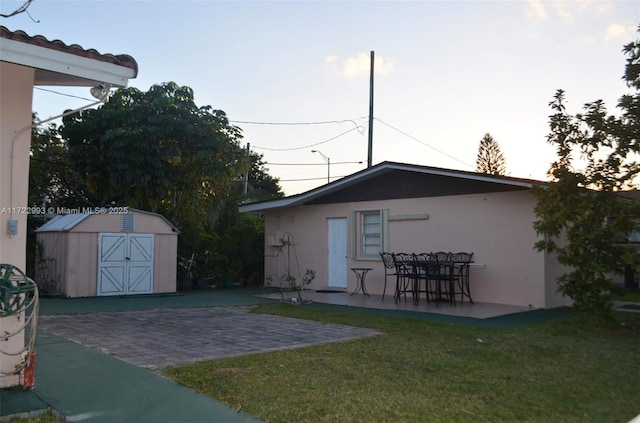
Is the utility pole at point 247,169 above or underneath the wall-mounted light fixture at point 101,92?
above

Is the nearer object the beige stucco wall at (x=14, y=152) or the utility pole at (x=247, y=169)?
the beige stucco wall at (x=14, y=152)

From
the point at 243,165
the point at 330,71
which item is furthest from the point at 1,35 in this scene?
the point at 243,165

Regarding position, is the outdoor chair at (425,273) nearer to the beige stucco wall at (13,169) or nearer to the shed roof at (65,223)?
the shed roof at (65,223)

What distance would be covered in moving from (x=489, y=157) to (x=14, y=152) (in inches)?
1461

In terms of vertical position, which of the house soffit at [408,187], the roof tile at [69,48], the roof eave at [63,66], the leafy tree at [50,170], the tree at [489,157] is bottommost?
the house soffit at [408,187]

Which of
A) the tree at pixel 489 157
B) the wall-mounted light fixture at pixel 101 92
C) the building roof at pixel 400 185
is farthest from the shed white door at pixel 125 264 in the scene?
the tree at pixel 489 157

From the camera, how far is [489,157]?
3853 centimetres

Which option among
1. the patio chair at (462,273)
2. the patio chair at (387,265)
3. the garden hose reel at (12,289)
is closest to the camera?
the garden hose reel at (12,289)

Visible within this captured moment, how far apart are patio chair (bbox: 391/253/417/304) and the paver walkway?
3.21 metres

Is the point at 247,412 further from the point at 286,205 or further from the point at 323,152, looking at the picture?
the point at 323,152

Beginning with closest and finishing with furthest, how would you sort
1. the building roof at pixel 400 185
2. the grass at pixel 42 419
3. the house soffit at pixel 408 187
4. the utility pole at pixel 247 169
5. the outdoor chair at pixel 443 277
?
1. the grass at pixel 42 419
2. the outdoor chair at pixel 443 277
3. the building roof at pixel 400 185
4. the house soffit at pixel 408 187
5. the utility pole at pixel 247 169

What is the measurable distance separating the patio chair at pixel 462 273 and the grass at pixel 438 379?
3622 mm

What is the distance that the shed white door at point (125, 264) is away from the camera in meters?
13.1

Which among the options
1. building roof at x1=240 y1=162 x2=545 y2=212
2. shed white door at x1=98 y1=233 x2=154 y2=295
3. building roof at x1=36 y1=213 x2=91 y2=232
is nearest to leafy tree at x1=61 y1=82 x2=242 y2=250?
shed white door at x1=98 y1=233 x2=154 y2=295
